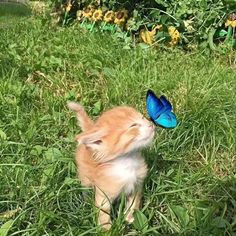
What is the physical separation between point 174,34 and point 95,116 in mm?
1535

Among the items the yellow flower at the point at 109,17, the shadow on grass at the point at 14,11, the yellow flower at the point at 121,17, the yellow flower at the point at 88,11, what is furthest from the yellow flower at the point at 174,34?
the shadow on grass at the point at 14,11

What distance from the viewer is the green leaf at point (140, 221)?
9.66ft

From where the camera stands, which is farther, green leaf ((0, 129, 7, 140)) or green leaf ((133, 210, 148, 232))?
green leaf ((0, 129, 7, 140))

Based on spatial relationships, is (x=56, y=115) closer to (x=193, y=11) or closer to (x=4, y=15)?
(x=193, y=11)

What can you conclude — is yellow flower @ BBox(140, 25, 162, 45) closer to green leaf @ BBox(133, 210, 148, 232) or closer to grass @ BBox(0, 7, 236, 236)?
grass @ BBox(0, 7, 236, 236)

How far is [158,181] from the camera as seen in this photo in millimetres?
3305

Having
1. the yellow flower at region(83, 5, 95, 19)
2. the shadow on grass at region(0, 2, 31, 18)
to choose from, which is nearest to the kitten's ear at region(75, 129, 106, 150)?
the yellow flower at region(83, 5, 95, 19)

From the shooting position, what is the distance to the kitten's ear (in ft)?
9.57

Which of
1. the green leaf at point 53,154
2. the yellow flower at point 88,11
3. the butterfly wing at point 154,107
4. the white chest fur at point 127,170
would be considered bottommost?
the yellow flower at point 88,11

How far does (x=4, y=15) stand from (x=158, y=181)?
7.53 meters

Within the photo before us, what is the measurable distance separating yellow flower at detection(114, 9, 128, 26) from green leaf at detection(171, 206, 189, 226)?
3.12 meters

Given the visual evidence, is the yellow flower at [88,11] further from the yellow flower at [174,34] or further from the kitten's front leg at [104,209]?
the kitten's front leg at [104,209]

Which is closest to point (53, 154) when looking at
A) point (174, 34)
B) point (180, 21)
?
point (174, 34)

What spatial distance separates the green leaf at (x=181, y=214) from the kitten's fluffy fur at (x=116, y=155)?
231mm
